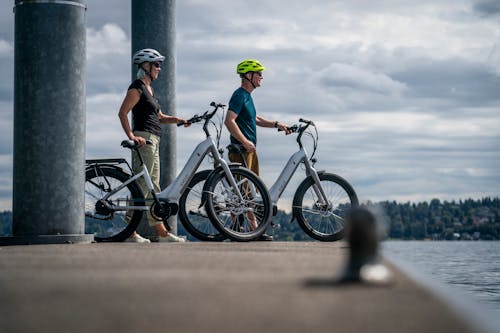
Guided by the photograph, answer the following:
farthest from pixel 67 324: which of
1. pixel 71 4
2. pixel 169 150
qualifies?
pixel 169 150

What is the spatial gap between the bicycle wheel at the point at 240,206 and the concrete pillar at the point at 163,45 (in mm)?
1655

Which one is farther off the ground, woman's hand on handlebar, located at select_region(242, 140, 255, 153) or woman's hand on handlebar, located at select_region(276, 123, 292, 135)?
woman's hand on handlebar, located at select_region(276, 123, 292, 135)

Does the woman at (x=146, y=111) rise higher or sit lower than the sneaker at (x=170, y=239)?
higher

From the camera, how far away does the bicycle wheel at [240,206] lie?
9.34 meters

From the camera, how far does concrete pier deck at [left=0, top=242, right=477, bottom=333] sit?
3.18m

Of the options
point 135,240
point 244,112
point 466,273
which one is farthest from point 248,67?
point 466,273

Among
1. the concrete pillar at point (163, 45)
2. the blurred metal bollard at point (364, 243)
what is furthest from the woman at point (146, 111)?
the blurred metal bollard at point (364, 243)

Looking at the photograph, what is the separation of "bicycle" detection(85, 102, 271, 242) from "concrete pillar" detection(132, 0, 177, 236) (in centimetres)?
127

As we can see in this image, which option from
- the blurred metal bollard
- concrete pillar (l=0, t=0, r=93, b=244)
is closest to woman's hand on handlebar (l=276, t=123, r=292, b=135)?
concrete pillar (l=0, t=0, r=93, b=244)

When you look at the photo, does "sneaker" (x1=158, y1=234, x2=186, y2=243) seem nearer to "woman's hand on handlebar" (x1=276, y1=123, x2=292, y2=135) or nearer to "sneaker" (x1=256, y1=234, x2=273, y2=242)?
"sneaker" (x1=256, y1=234, x2=273, y2=242)

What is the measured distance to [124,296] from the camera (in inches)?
160

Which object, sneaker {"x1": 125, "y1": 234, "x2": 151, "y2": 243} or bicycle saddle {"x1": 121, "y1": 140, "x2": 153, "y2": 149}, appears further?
sneaker {"x1": 125, "y1": 234, "x2": 151, "y2": 243}

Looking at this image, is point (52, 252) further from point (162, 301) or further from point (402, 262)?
point (162, 301)

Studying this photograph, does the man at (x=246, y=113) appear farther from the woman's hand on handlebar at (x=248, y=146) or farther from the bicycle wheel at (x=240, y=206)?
the bicycle wheel at (x=240, y=206)
